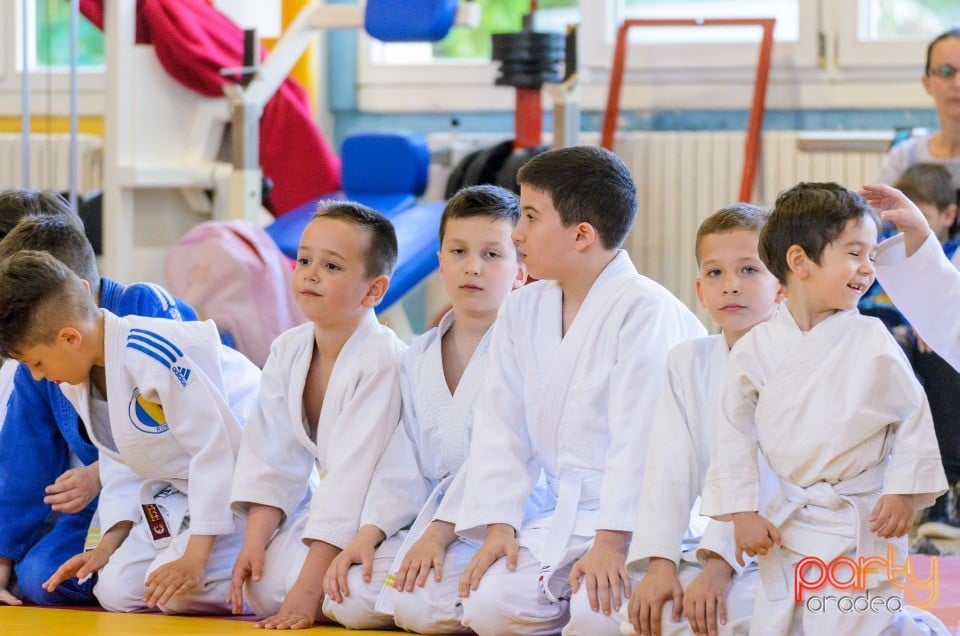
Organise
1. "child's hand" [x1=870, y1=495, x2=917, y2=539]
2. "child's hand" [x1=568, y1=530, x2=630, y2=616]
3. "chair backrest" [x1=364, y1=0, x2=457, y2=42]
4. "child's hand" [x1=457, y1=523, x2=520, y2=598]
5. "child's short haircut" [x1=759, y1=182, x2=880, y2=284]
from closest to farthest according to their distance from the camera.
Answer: "child's hand" [x1=870, y1=495, x2=917, y2=539] < "child's short haircut" [x1=759, y1=182, x2=880, y2=284] < "child's hand" [x1=568, y1=530, x2=630, y2=616] < "child's hand" [x1=457, y1=523, x2=520, y2=598] < "chair backrest" [x1=364, y1=0, x2=457, y2=42]

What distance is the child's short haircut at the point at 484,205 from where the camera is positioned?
2.46 m

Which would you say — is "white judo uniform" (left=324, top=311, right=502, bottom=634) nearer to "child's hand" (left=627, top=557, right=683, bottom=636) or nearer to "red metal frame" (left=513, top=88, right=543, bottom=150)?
"child's hand" (left=627, top=557, right=683, bottom=636)

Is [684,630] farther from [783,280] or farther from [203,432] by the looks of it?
[203,432]

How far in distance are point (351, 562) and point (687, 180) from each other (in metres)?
2.76

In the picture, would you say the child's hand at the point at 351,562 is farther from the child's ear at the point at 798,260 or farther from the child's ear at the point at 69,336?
the child's ear at the point at 798,260

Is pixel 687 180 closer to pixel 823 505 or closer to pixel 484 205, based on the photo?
pixel 484 205

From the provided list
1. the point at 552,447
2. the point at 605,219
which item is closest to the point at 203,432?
the point at 552,447

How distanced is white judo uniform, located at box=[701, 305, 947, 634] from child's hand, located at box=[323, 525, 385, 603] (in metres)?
0.63

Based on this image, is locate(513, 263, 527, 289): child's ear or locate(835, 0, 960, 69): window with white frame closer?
locate(513, 263, 527, 289): child's ear

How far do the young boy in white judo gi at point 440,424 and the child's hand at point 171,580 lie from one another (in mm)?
259

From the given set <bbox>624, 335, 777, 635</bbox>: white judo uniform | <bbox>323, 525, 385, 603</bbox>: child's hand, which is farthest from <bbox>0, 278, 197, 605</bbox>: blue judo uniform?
<bbox>624, 335, 777, 635</bbox>: white judo uniform

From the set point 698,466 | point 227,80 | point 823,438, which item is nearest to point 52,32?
point 227,80

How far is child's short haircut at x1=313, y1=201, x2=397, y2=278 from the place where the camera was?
250 centimetres

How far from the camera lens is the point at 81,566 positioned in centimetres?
249
